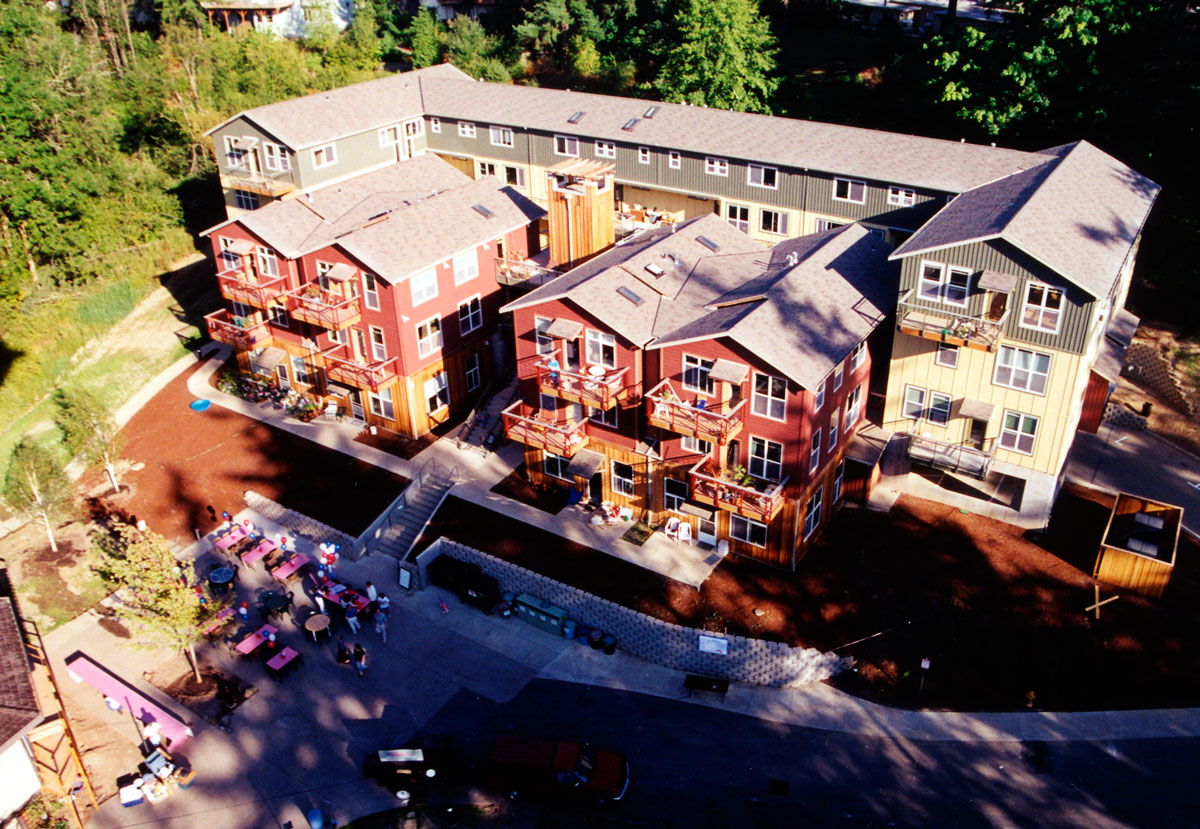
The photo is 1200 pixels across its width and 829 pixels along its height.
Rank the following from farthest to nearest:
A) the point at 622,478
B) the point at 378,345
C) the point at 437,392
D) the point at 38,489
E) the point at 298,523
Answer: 1. the point at 437,392
2. the point at 378,345
3. the point at 298,523
4. the point at 38,489
5. the point at 622,478

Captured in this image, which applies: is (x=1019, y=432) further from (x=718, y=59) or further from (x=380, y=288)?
(x=718, y=59)

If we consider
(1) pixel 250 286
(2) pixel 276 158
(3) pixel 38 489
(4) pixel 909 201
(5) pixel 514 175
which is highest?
(2) pixel 276 158

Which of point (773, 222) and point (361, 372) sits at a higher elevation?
point (773, 222)

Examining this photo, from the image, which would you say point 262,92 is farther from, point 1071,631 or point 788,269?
point 1071,631

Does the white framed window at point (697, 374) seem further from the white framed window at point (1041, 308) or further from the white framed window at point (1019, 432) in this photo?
the white framed window at point (1019, 432)

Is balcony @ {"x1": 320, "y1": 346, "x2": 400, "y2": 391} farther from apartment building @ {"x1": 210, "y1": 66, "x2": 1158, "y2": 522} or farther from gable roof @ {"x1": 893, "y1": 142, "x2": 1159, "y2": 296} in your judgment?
gable roof @ {"x1": 893, "y1": 142, "x2": 1159, "y2": 296}

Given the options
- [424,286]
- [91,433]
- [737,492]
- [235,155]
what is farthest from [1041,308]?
[235,155]

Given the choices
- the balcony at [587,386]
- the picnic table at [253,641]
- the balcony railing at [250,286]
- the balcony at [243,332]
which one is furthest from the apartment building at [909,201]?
the picnic table at [253,641]
